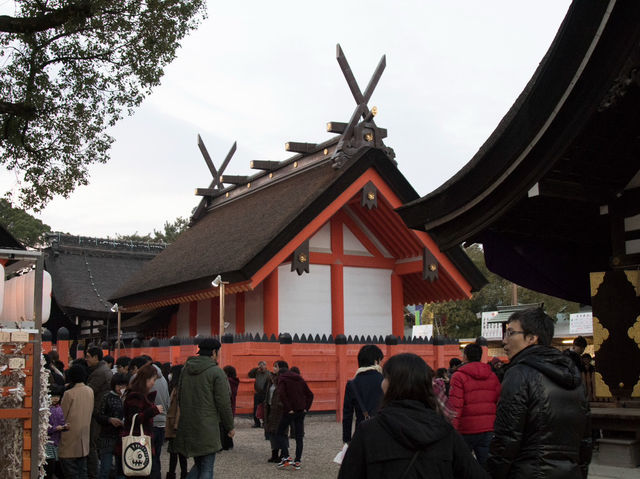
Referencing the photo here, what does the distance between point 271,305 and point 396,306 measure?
4.27 m

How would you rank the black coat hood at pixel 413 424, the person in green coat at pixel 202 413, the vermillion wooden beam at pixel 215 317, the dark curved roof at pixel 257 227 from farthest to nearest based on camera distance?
the vermillion wooden beam at pixel 215 317
the dark curved roof at pixel 257 227
the person in green coat at pixel 202 413
the black coat hood at pixel 413 424

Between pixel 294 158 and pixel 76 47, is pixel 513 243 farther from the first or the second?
pixel 294 158

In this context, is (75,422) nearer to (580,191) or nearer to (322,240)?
(580,191)

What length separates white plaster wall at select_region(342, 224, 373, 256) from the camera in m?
20.9

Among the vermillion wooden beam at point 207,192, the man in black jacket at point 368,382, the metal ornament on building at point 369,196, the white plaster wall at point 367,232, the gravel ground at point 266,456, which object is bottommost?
the gravel ground at point 266,456

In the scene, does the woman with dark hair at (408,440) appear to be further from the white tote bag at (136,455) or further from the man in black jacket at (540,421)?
the white tote bag at (136,455)

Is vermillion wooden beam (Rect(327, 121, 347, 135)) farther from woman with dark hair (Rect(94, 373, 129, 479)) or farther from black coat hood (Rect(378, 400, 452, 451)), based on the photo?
black coat hood (Rect(378, 400, 452, 451))

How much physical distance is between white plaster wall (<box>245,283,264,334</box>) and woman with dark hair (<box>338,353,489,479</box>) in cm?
1721

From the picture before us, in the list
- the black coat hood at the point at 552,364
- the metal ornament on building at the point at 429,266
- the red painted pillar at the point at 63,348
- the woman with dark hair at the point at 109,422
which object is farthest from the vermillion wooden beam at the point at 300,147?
the black coat hood at the point at 552,364

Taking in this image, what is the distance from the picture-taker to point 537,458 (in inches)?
157

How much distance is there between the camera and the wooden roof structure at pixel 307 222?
59.5ft

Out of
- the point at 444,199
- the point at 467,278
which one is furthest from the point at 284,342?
the point at 444,199

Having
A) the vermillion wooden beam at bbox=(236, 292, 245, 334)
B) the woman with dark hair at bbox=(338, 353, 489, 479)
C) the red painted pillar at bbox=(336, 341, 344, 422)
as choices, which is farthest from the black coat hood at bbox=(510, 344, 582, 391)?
the vermillion wooden beam at bbox=(236, 292, 245, 334)

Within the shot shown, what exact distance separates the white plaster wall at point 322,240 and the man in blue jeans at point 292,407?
9620 millimetres
